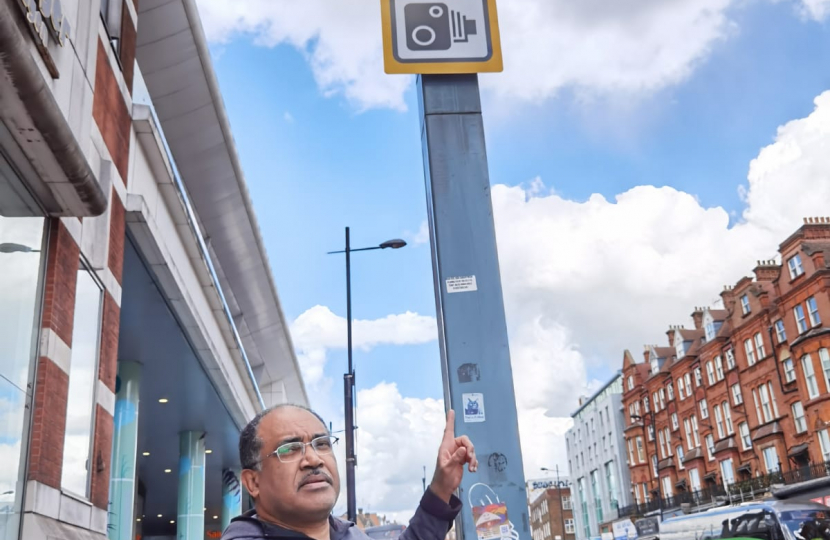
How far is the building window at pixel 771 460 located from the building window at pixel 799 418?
237 cm

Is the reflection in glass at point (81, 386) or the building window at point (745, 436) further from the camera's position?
the building window at point (745, 436)

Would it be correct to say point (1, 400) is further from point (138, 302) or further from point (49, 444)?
point (138, 302)

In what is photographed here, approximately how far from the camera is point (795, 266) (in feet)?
132

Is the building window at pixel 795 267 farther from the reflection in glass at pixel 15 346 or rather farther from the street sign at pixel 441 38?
the reflection in glass at pixel 15 346

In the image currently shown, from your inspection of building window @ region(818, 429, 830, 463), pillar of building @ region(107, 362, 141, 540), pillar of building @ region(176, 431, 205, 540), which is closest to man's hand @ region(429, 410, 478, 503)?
pillar of building @ region(107, 362, 141, 540)

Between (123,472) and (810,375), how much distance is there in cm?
3460

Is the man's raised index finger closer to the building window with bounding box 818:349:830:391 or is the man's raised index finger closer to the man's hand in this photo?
the man's hand

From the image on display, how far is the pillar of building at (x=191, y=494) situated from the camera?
73.5ft

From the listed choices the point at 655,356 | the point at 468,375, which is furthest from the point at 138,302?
the point at 655,356

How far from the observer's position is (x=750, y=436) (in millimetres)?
45344

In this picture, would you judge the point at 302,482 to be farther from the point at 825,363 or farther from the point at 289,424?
the point at 825,363

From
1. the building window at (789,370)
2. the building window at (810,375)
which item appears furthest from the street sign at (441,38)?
the building window at (789,370)

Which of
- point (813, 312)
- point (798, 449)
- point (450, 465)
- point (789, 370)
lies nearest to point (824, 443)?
point (798, 449)

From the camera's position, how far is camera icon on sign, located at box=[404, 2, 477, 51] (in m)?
7.02
